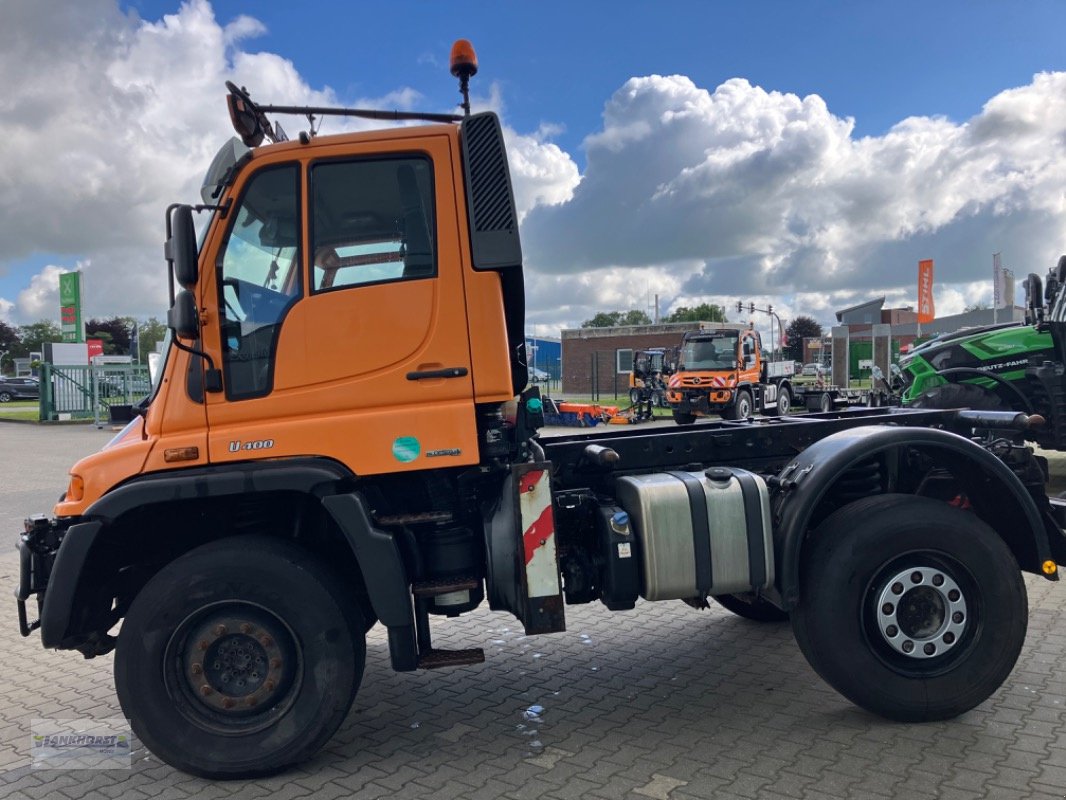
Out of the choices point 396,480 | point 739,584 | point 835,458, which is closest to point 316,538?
point 396,480

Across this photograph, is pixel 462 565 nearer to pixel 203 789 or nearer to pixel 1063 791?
pixel 203 789

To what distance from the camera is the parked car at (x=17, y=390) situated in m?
51.4

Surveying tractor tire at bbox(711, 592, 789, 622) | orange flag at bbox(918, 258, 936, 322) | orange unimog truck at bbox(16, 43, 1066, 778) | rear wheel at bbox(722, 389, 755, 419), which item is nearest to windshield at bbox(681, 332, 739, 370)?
rear wheel at bbox(722, 389, 755, 419)

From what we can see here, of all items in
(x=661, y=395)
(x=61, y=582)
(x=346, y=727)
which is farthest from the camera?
(x=661, y=395)

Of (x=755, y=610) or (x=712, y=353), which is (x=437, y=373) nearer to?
(x=755, y=610)

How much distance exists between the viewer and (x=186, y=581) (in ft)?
12.5

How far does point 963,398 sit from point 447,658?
9.17 meters

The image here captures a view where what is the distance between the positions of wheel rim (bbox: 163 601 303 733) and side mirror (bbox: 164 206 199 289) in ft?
4.91

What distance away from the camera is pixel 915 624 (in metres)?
4.19

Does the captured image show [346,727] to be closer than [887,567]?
No

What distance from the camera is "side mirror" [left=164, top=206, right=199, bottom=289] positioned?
368 cm

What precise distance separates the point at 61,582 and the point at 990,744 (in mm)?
4291

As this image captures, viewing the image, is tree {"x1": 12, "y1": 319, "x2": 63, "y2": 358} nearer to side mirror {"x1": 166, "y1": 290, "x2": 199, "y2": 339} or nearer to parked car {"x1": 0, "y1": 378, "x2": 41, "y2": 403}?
parked car {"x1": 0, "y1": 378, "x2": 41, "y2": 403}

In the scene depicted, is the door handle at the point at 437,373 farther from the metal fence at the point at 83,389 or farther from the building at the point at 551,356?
the building at the point at 551,356
